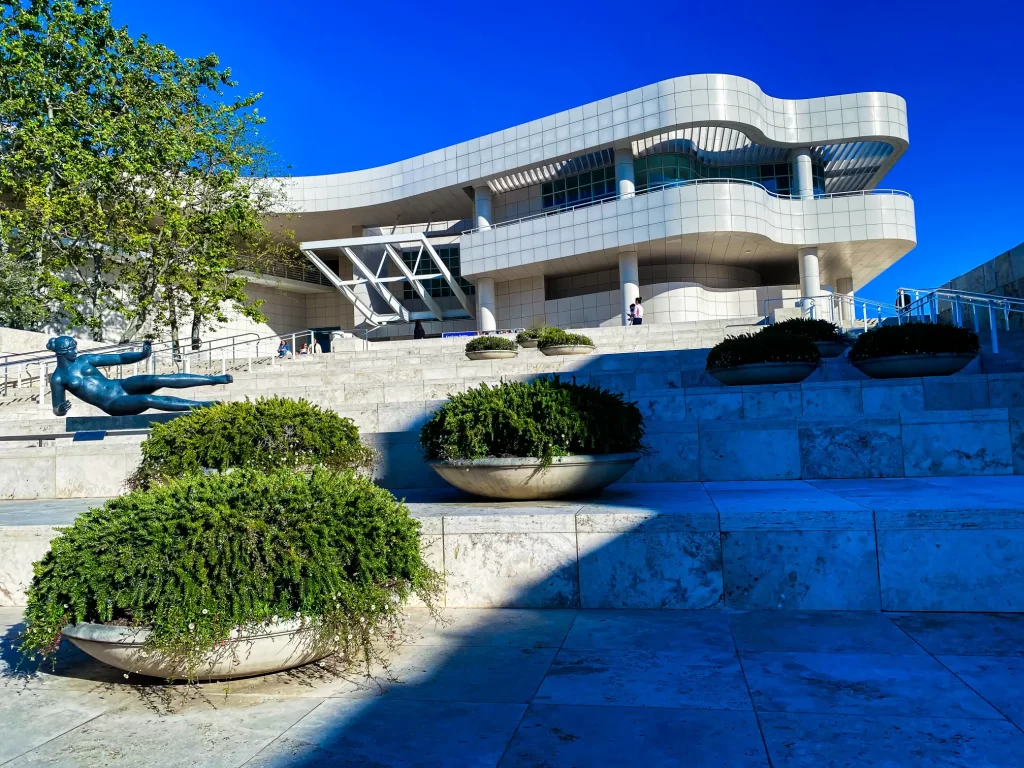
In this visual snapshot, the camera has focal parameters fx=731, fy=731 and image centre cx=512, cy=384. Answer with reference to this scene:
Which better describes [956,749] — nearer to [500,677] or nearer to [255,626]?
[500,677]

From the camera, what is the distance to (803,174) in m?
35.8

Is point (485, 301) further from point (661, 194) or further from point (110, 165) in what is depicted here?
point (110, 165)

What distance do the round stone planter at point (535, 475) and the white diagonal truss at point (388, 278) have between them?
34.4 metres

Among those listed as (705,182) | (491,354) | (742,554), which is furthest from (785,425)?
(705,182)

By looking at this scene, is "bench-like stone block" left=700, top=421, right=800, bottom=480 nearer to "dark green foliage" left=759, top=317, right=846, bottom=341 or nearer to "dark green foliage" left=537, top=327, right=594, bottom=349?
"dark green foliage" left=759, top=317, right=846, bottom=341

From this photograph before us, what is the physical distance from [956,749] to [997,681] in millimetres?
836

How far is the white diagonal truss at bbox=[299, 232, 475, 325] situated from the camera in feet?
129

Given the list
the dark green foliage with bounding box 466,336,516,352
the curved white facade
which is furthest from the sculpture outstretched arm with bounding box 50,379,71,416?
the curved white facade

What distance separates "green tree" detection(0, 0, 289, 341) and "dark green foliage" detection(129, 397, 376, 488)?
68.4ft

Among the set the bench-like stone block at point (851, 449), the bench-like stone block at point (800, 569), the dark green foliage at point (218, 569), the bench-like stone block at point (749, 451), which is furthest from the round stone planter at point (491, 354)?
the dark green foliage at point (218, 569)

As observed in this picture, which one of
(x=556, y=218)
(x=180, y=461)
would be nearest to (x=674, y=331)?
(x=556, y=218)

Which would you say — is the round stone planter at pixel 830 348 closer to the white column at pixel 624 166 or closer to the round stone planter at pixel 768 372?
the round stone planter at pixel 768 372

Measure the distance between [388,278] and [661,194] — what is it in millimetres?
15917

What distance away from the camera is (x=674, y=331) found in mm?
24297
